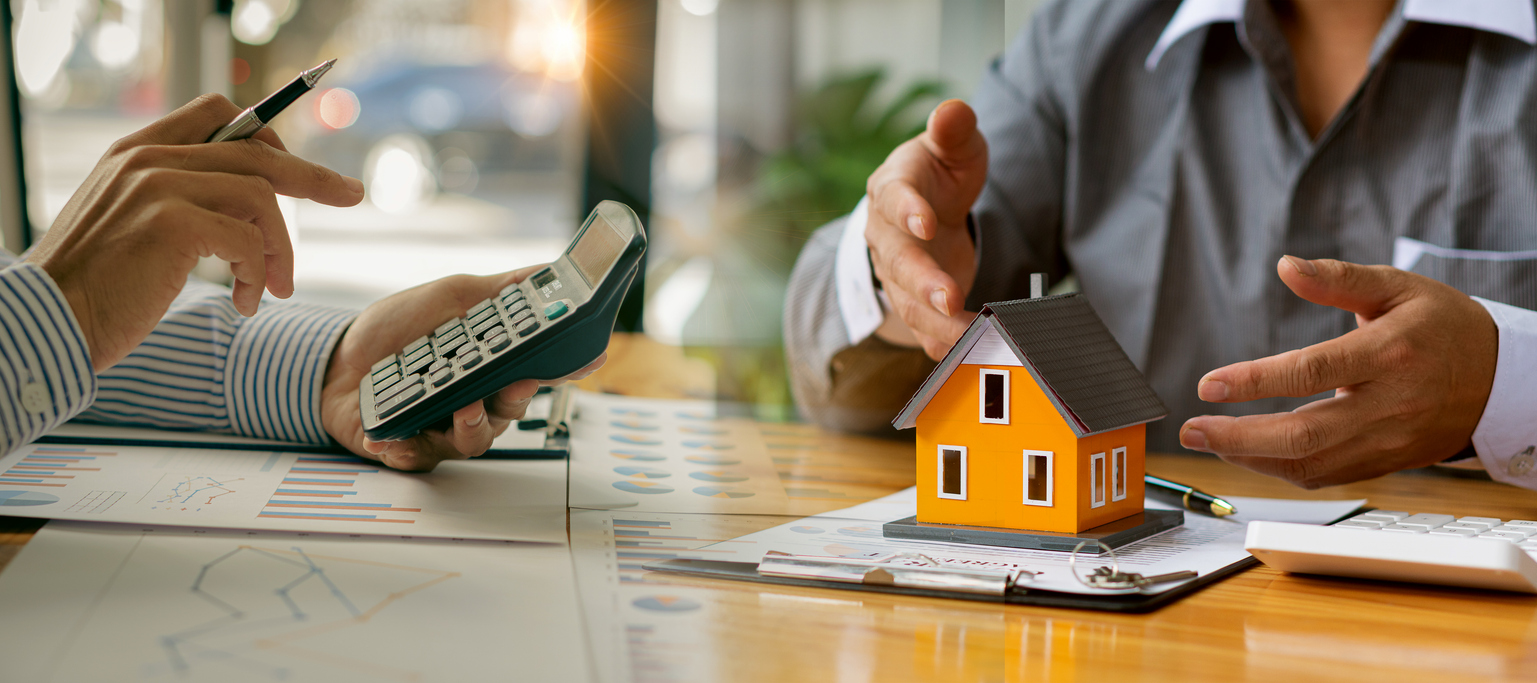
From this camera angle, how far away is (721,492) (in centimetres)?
55

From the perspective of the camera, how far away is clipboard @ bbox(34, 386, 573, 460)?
0.54 metres

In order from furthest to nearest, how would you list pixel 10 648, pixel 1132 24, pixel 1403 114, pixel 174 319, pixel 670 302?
1. pixel 670 302
2. pixel 1132 24
3. pixel 1403 114
4. pixel 174 319
5. pixel 10 648

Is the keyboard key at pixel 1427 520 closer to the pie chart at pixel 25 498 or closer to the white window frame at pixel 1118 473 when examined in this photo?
the white window frame at pixel 1118 473

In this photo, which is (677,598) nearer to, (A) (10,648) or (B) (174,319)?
(A) (10,648)

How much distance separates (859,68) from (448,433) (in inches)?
53.5

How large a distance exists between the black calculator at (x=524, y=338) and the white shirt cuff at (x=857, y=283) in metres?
0.26

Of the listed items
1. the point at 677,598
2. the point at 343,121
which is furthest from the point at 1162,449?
the point at 343,121

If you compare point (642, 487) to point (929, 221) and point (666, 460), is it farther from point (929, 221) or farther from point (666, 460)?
point (929, 221)

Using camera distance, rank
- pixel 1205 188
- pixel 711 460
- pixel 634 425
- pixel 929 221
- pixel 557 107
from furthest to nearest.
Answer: pixel 557 107 < pixel 1205 188 < pixel 634 425 < pixel 711 460 < pixel 929 221

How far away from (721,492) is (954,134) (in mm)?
258

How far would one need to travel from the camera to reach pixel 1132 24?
918mm

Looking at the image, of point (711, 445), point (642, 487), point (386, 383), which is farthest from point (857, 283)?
point (386, 383)

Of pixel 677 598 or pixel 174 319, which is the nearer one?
pixel 677 598

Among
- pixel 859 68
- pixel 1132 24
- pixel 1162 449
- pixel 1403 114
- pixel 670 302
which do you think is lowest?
pixel 1162 449
